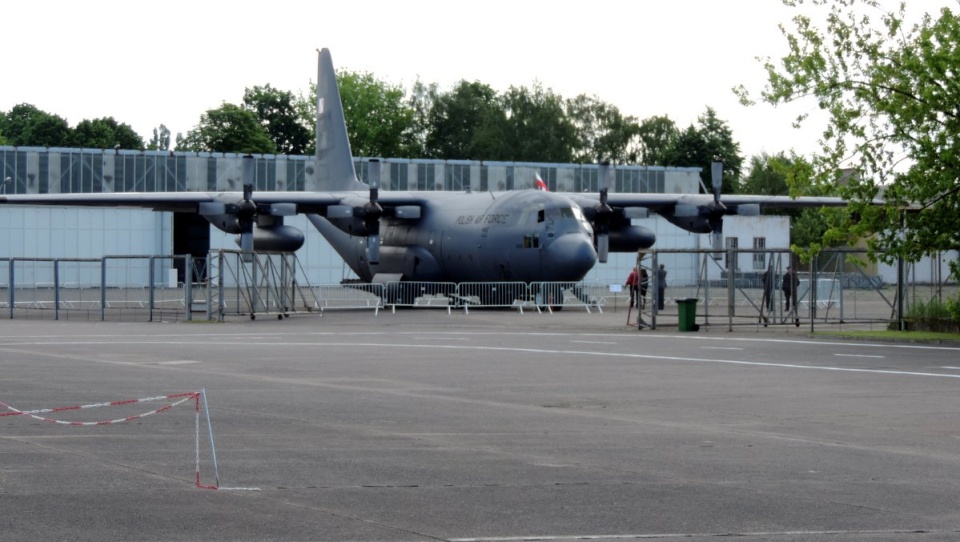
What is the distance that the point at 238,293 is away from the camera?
35812mm

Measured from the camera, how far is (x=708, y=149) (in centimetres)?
10238

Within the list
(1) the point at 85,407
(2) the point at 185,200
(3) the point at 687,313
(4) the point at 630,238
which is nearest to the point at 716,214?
(4) the point at 630,238

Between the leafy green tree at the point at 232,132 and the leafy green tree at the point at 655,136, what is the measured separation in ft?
101

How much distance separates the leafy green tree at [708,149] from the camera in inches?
4006

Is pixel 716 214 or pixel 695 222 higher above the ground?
pixel 716 214

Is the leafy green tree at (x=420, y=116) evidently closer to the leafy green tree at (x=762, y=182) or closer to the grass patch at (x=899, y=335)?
the leafy green tree at (x=762, y=182)

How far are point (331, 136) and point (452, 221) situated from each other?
30.9 feet

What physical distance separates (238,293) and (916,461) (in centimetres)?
2755

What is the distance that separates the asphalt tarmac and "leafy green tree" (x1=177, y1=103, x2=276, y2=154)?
272ft

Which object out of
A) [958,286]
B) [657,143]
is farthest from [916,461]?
[657,143]

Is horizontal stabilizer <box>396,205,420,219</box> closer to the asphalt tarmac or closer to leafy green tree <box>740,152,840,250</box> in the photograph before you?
leafy green tree <box>740,152,840,250</box>

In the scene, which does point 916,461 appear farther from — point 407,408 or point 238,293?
point 238,293

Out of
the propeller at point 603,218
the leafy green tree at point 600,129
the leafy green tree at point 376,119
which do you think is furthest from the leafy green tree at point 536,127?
the propeller at point 603,218

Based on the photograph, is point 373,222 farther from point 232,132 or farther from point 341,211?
point 232,132
